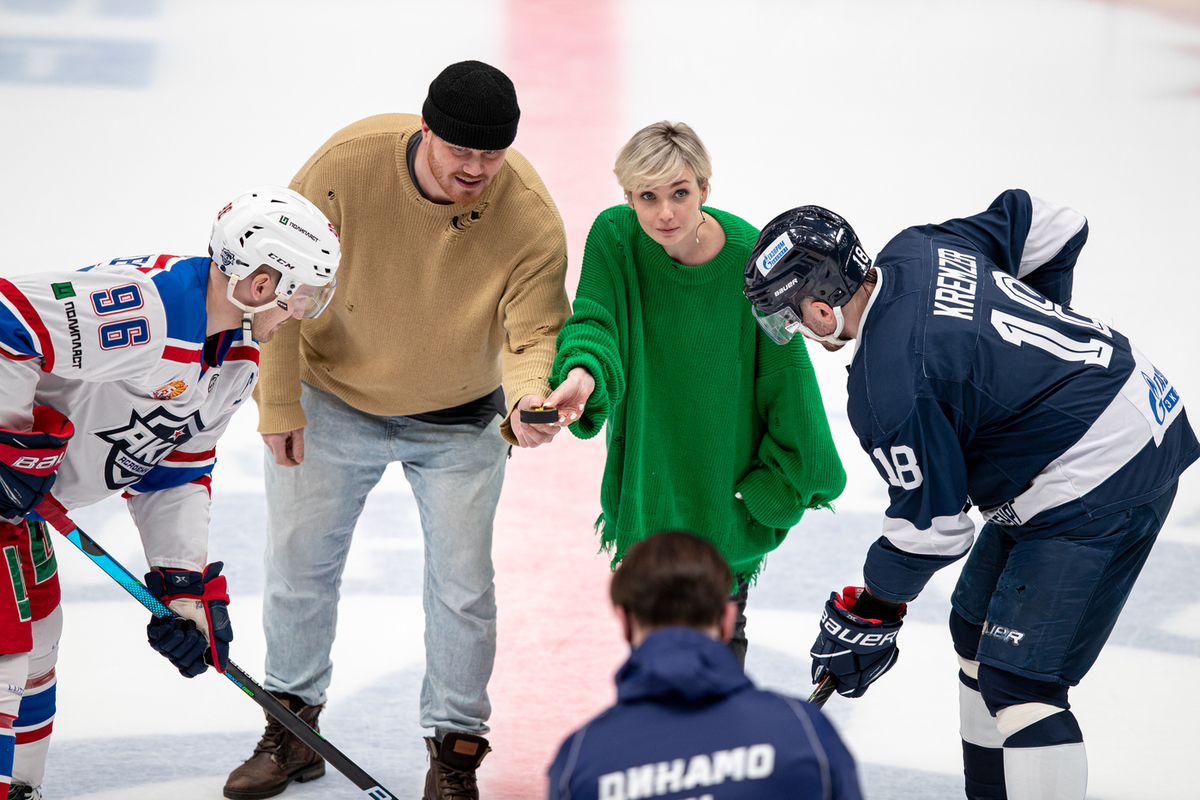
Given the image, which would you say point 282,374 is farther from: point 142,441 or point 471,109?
point 471,109

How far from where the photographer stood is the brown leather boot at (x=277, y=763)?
9.80 feet

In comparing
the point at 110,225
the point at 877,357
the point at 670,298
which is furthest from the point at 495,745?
the point at 110,225

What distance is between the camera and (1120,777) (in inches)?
123

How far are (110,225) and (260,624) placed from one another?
3.44 m

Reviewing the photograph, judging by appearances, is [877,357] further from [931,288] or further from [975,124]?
[975,124]

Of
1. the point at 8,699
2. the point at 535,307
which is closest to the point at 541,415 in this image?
the point at 535,307

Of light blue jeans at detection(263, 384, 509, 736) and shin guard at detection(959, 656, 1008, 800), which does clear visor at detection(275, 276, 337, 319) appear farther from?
shin guard at detection(959, 656, 1008, 800)

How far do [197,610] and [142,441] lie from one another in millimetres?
418

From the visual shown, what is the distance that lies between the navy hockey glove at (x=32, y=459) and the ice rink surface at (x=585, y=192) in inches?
37.5

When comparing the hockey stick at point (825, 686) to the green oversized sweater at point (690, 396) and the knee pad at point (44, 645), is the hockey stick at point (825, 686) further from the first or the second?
the knee pad at point (44, 645)

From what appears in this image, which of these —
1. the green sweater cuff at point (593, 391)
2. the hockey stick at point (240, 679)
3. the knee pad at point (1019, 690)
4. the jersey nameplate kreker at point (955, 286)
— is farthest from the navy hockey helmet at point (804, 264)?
the hockey stick at point (240, 679)

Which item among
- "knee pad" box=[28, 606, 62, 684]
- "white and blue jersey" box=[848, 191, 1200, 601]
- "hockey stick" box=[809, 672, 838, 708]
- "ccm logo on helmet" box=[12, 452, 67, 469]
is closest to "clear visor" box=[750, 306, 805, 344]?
"white and blue jersey" box=[848, 191, 1200, 601]

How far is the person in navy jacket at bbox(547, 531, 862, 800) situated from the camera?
4.92ft

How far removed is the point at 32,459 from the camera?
2330 millimetres
